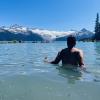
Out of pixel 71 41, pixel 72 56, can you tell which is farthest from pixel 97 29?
pixel 71 41

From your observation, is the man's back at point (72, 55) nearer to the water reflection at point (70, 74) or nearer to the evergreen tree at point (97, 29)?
the water reflection at point (70, 74)

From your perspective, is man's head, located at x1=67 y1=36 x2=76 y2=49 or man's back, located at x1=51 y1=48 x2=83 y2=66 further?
man's back, located at x1=51 y1=48 x2=83 y2=66

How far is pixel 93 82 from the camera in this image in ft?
28.9

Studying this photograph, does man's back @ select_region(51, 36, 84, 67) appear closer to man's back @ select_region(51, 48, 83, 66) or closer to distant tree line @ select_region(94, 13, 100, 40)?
man's back @ select_region(51, 48, 83, 66)

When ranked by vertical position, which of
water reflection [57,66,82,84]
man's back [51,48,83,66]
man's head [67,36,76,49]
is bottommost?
water reflection [57,66,82,84]

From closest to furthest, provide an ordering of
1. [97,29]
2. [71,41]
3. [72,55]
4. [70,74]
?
1. [70,74]
2. [71,41]
3. [72,55]
4. [97,29]

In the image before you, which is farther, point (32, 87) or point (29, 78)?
point (29, 78)

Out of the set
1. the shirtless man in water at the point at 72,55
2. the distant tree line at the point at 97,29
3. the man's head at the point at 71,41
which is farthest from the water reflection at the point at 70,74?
the distant tree line at the point at 97,29

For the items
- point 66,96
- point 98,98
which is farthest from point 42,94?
point 98,98

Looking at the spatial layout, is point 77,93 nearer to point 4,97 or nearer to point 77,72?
point 4,97

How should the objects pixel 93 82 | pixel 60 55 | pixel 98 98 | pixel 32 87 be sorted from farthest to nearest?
pixel 60 55, pixel 93 82, pixel 32 87, pixel 98 98

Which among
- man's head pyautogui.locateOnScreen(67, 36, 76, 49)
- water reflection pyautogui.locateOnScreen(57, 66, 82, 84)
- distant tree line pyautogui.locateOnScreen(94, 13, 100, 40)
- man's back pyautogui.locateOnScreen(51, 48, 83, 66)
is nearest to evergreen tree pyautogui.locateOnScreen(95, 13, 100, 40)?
distant tree line pyautogui.locateOnScreen(94, 13, 100, 40)

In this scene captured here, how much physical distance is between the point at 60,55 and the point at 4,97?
540 centimetres

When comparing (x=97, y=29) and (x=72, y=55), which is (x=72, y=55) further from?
(x=97, y=29)
